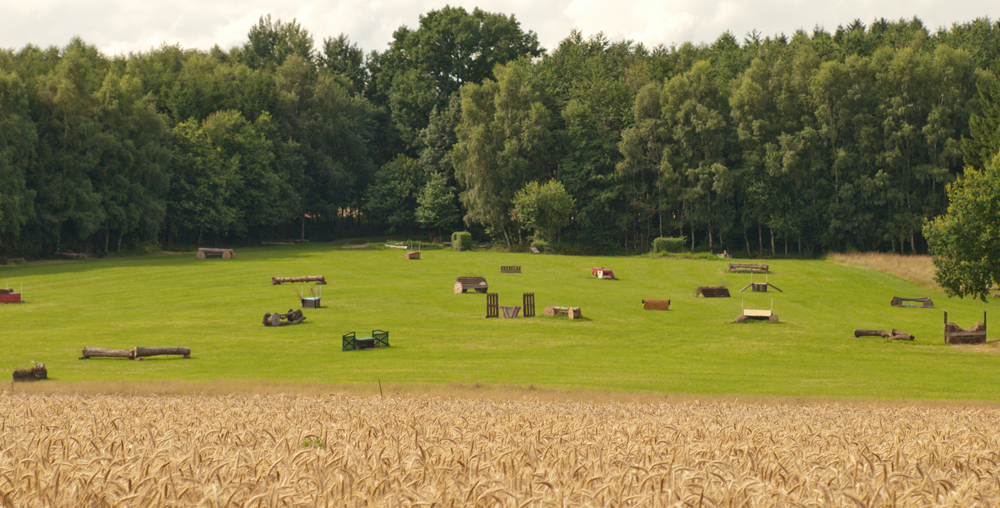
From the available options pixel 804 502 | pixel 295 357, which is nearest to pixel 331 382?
pixel 295 357

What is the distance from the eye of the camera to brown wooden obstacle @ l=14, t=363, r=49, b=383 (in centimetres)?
2533

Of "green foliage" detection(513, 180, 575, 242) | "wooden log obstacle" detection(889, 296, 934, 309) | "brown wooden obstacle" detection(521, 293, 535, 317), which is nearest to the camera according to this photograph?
"brown wooden obstacle" detection(521, 293, 535, 317)

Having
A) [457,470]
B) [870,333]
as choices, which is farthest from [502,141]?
[457,470]

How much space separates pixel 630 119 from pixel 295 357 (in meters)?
80.0

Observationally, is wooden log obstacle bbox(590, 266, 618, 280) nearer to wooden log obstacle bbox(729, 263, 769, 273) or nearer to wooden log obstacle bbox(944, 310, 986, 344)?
wooden log obstacle bbox(729, 263, 769, 273)

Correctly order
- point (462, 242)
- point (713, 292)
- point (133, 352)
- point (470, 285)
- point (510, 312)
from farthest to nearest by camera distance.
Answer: point (462, 242), point (713, 292), point (470, 285), point (510, 312), point (133, 352)

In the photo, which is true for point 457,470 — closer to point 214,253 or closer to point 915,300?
point 915,300

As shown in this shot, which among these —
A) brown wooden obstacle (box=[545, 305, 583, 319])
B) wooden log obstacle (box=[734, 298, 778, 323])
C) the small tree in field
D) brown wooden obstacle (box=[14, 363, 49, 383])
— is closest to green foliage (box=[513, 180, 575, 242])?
the small tree in field

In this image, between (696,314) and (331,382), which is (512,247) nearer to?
(696,314)

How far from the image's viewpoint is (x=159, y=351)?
32188mm

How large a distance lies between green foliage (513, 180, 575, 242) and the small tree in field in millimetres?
17233

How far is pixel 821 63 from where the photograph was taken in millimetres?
93562

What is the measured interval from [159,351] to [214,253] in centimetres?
5508

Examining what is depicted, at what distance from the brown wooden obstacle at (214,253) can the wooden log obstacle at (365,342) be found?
5113cm
